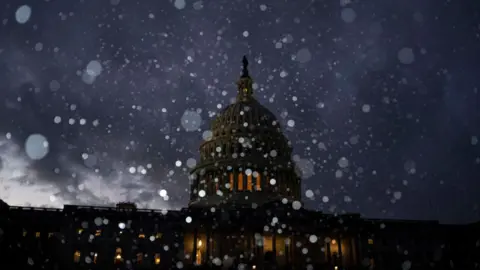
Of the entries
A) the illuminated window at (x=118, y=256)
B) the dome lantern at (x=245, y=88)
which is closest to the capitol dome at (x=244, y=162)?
the dome lantern at (x=245, y=88)

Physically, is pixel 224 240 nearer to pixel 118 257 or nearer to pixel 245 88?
pixel 118 257

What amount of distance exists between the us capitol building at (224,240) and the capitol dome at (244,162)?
1558 cm

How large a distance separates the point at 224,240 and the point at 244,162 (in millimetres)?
24666

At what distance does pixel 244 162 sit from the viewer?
78.6m

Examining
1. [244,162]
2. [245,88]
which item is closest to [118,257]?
[244,162]

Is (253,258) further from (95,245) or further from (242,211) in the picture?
(95,245)

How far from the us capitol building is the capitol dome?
1558 cm

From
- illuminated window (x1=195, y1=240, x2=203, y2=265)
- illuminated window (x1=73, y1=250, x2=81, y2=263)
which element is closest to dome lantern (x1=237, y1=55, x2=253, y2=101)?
illuminated window (x1=195, y1=240, x2=203, y2=265)

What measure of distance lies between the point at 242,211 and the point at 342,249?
14.6m

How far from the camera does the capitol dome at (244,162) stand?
75938 millimetres

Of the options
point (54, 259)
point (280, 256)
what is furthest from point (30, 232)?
point (280, 256)

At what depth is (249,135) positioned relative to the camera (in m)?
82.2

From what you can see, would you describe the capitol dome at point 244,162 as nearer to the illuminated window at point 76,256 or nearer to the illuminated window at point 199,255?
the illuminated window at point 199,255

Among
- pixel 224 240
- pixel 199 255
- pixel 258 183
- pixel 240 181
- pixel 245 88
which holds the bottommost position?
pixel 199 255
